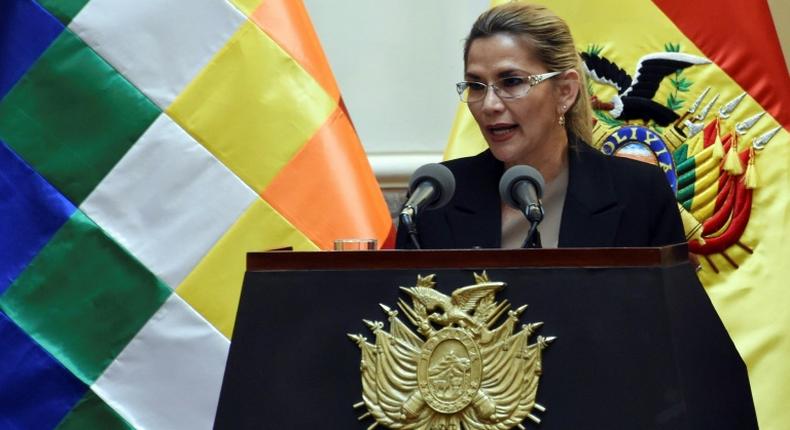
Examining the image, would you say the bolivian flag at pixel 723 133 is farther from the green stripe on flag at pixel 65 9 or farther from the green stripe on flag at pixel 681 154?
the green stripe on flag at pixel 65 9

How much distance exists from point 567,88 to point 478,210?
0.32m

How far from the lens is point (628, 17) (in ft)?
9.51

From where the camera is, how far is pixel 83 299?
2744mm

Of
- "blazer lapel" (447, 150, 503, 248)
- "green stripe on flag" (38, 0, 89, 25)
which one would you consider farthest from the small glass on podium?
"green stripe on flag" (38, 0, 89, 25)

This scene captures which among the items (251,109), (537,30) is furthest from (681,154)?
(251,109)

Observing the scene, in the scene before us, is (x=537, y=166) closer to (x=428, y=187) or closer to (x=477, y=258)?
(x=428, y=187)

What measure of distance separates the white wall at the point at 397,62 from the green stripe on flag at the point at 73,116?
102cm

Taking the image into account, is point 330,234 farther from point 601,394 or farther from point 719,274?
point 601,394

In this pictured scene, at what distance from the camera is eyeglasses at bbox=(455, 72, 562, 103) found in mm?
2072

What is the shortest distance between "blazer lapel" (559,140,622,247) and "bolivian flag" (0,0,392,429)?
78 centimetres

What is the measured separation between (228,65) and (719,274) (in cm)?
129

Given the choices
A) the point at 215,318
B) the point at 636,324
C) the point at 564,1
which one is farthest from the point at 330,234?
the point at 636,324

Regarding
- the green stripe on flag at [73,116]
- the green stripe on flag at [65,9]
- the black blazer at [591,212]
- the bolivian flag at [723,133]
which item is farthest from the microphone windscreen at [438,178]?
the green stripe on flag at [65,9]

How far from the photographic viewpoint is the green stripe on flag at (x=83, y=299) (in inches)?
108
